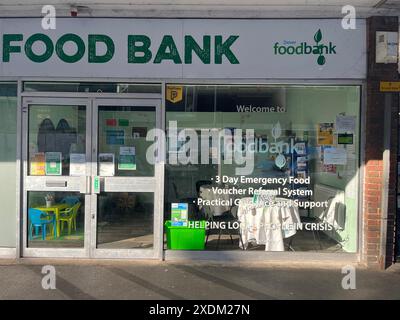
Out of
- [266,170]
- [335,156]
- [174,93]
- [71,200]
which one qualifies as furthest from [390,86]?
[71,200]

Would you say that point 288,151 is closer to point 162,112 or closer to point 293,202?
point 293,202

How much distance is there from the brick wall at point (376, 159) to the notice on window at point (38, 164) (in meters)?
4.34

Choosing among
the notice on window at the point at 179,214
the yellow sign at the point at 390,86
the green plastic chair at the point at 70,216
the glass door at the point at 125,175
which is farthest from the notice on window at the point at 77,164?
the yellow sign at the point at 390,86

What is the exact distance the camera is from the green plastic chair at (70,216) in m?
6.89

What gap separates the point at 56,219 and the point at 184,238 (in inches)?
69.8

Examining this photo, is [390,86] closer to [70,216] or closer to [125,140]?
[125,140]

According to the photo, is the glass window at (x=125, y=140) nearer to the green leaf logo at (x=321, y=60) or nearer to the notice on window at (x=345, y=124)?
the green leaf logo at (x=321, y=60)

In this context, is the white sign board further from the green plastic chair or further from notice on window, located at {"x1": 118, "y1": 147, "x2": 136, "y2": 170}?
the green plastic chair

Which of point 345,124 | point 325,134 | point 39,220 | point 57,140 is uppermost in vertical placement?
point 345,124

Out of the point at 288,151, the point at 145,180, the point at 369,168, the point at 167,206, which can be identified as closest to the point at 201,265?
the point at 167,206

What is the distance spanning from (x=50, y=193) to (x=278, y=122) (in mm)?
3236

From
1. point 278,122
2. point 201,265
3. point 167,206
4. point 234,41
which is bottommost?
point 201,265

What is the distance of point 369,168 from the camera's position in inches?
263

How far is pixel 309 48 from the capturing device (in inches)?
262
